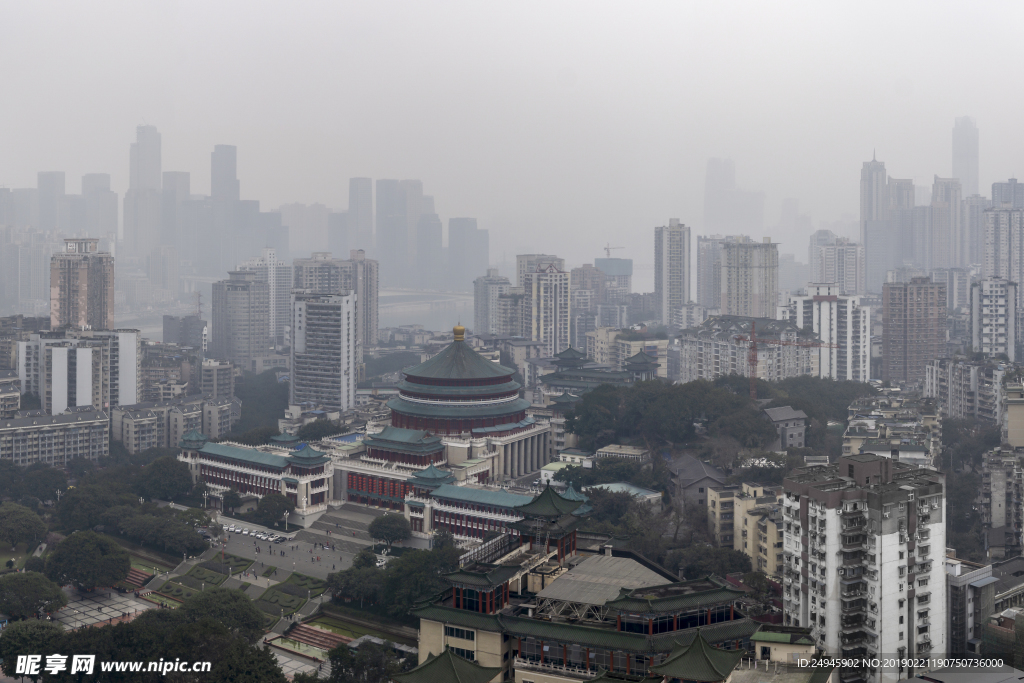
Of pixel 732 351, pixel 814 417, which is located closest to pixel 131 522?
pixel 814 417

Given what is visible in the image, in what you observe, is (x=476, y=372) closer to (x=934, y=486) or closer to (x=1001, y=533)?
(x=1001, y=533)

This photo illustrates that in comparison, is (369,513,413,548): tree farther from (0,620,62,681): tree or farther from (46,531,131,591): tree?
(0,620,62,681): tree

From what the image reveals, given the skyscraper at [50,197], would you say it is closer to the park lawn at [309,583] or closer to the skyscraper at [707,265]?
the skyscraper at [707,265]

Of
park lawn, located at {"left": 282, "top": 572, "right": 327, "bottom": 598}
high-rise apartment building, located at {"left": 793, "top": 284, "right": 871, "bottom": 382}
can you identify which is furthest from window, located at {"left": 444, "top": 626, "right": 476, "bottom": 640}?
high-rise apartment building, located at {"left": 793, "top": 284, "right": 871, "bottom": 382}

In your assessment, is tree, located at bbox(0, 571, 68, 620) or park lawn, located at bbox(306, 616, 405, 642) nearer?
park lawn, located at bbox(306, 616, 405, 642)

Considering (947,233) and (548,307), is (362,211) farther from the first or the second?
(947,233)

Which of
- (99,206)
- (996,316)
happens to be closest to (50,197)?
(99,206)
